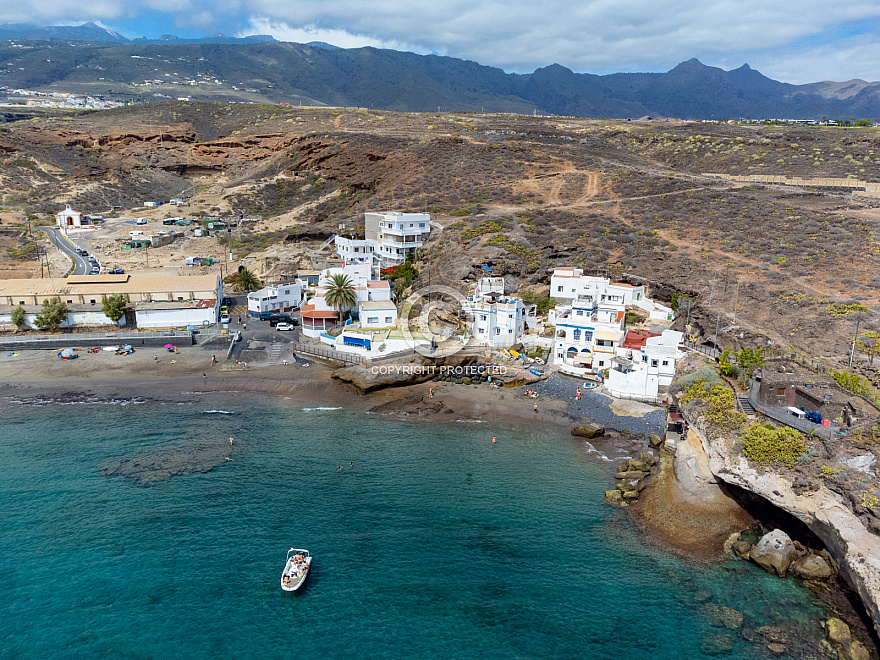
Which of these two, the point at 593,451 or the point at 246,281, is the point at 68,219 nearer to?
the point at 246,281

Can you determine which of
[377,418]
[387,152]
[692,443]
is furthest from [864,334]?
[387,152]

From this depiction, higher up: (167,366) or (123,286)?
(123,286)

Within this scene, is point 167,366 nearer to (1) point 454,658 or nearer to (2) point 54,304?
(2) point 54,304

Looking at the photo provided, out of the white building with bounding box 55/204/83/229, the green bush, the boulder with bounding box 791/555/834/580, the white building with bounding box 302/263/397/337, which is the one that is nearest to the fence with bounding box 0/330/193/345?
the white building with bounding box 302/263/397/337

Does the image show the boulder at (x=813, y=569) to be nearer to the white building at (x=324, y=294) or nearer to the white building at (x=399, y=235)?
the white building at (x=324, y=294)

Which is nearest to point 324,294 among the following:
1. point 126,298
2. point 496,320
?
point 496,320

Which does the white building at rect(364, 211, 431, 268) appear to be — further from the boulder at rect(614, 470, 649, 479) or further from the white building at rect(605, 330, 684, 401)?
the boulder at rect(614, 470, 649, 479)

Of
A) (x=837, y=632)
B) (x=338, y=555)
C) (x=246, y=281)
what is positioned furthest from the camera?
(x=246, y=281)
